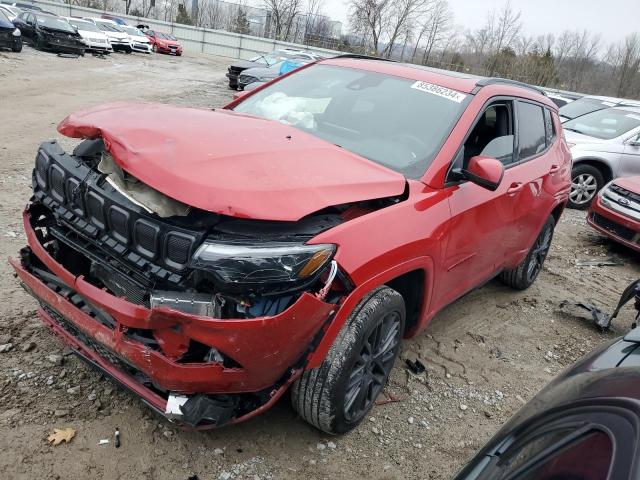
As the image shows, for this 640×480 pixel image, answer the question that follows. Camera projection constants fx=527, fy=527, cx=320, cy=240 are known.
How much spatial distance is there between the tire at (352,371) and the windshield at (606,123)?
8.31 m

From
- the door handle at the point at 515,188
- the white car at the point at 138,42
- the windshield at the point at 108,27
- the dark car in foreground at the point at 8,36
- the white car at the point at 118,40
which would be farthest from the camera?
the white car at the point at 138,42

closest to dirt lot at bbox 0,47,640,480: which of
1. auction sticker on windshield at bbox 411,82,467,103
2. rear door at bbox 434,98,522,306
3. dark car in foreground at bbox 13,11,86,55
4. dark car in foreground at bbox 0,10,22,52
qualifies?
rear door at bbox 434,98,522,306

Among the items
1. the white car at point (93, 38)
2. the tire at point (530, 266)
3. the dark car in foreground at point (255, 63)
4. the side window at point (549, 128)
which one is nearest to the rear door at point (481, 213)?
the side window at point (549, 128)

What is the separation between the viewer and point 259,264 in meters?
2.06

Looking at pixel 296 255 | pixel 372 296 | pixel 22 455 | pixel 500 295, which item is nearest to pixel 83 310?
pixel 22 455

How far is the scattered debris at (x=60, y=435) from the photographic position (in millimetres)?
2486

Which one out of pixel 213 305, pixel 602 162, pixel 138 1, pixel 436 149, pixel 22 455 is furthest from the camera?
pixel 138 1

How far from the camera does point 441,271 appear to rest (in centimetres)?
312

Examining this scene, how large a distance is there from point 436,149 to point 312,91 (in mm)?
1132

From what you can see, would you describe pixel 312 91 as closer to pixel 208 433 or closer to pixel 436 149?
pixel 436 149

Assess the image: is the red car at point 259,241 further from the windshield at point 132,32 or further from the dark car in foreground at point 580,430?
the windshield at point 132,32

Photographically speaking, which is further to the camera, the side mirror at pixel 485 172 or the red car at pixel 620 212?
the red car at pixel 620 212

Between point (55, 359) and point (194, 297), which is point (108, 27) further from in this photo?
point (194, 297)

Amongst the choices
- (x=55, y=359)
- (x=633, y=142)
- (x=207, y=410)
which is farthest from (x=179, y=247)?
(x=633, y=142)
